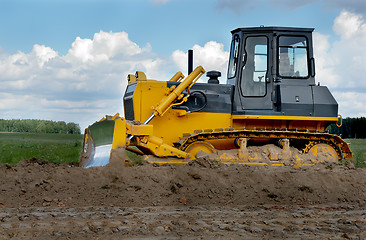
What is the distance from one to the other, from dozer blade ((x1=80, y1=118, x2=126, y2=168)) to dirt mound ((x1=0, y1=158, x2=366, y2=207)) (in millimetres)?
780

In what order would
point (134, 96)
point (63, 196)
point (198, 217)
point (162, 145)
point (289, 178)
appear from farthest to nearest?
point (134, 96) → point (162, 145) → point (289, 178) → point (63, 196) → point (198, 217)

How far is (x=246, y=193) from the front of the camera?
8750 mm

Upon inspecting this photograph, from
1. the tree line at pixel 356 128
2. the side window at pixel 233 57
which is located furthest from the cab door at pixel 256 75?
the tree line at pixel 356 128

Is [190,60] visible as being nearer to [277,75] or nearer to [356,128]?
[277,75]

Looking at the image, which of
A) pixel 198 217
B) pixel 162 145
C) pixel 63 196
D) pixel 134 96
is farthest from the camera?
pixel 134 96

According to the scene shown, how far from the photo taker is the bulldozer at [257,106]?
1134 cm

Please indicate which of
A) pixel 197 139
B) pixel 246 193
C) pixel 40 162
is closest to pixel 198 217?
pixel 246 193

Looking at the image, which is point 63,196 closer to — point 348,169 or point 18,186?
point 18,186

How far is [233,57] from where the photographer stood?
12148 millimetres

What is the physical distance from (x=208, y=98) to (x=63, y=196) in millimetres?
4897

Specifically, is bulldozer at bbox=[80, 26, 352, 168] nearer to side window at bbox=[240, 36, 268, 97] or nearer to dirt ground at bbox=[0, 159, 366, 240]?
side window at bbox=[240, 36, 268, 97]

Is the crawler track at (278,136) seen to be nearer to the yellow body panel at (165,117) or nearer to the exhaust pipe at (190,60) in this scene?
the yellow body panel at (165,117)

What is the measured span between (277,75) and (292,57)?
661 millimetres

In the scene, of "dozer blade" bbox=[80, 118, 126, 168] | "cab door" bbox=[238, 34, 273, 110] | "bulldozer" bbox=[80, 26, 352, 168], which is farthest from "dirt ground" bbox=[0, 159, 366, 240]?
"cab door" bbox=[238, 34, 273, 110]
